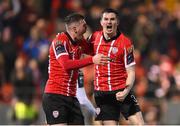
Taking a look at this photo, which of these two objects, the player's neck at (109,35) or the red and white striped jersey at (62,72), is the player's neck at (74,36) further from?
the player's neck at (109,35)

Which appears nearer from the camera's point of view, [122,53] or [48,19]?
[122,53]

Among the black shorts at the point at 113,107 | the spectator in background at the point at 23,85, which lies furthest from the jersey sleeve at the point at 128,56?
the spectator in background at the point at 23,85

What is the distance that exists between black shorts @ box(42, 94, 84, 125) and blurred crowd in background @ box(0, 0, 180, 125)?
5.89m

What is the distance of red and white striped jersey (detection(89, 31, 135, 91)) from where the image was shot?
1146 centimetres

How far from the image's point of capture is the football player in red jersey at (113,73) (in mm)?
11445

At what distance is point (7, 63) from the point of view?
1808 centimetres

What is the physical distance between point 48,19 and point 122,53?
8.73 metres

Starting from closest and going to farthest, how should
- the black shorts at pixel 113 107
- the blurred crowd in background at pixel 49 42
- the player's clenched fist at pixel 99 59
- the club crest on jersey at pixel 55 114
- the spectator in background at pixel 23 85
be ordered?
1. the player's clenched fist at pixel 99 59
2. the club crest on jersey at pixel 55 114
3. the black shorts at pixel 113 107
4. the spectator in background at pixel 23 85
5. the blurred crowd in background at pixel 49 42

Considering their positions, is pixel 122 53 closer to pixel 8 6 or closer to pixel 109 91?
pixel 109 91

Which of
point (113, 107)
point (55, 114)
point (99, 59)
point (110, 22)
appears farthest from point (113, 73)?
point (55, 114)

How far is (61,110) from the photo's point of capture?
35.7 feet

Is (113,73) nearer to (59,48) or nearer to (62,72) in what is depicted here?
(62,72)

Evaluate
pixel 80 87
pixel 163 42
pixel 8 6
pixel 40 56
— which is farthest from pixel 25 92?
pixel 80 87

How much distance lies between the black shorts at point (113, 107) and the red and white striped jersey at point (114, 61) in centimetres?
12
